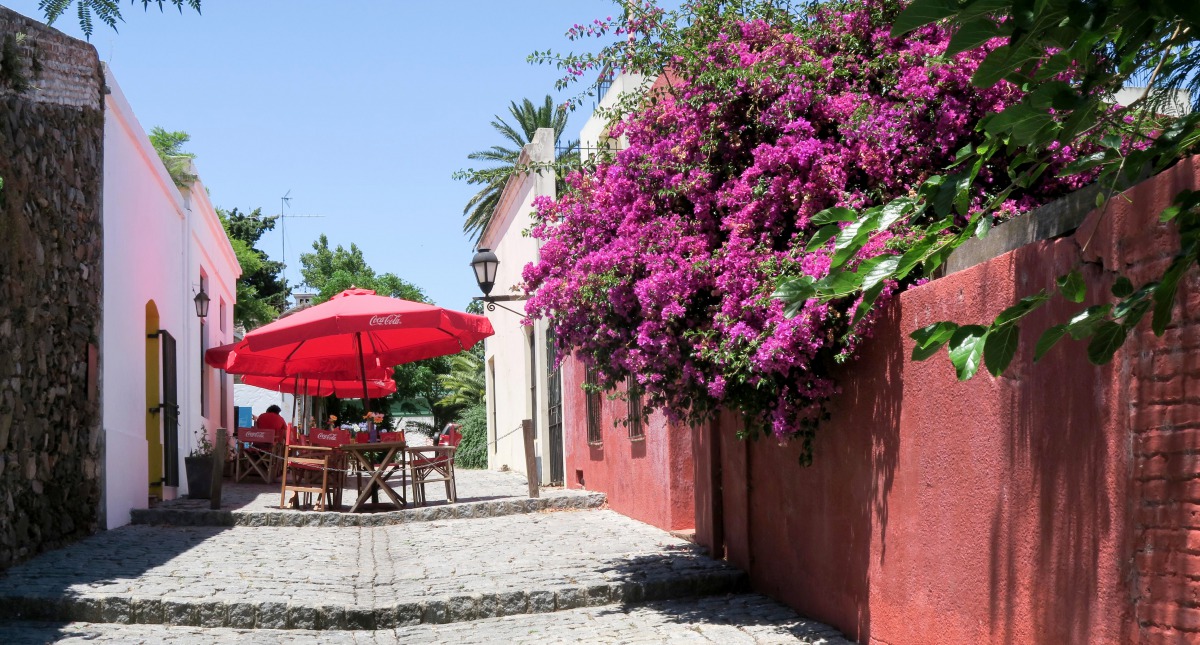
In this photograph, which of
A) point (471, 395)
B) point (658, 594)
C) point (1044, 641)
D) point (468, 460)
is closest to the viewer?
point (1044, 641)

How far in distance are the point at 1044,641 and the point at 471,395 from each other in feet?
101

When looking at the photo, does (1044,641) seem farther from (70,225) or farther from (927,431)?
(70,225)

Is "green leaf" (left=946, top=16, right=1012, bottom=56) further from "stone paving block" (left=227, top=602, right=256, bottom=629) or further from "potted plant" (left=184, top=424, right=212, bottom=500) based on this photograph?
"potted plant" (left=184, top=424, right=212, bottom=500)

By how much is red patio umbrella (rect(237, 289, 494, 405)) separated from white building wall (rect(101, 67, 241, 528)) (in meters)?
1.34

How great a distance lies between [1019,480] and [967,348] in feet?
7.27

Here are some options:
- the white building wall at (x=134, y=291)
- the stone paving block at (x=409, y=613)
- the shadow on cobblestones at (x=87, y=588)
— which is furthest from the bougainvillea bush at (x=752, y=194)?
the white building wall at (x=134, y=291)

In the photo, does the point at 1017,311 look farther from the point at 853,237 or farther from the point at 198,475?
the point at 198,475

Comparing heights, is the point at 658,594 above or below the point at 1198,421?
below

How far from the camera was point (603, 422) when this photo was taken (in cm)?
1386

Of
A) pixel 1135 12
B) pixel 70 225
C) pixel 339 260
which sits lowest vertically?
pixel 1135 12

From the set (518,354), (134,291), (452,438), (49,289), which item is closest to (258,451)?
(452,438)

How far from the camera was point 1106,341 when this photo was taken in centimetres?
278

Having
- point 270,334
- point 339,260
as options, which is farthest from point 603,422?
point 339,260

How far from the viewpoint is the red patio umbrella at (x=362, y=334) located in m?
12.3
